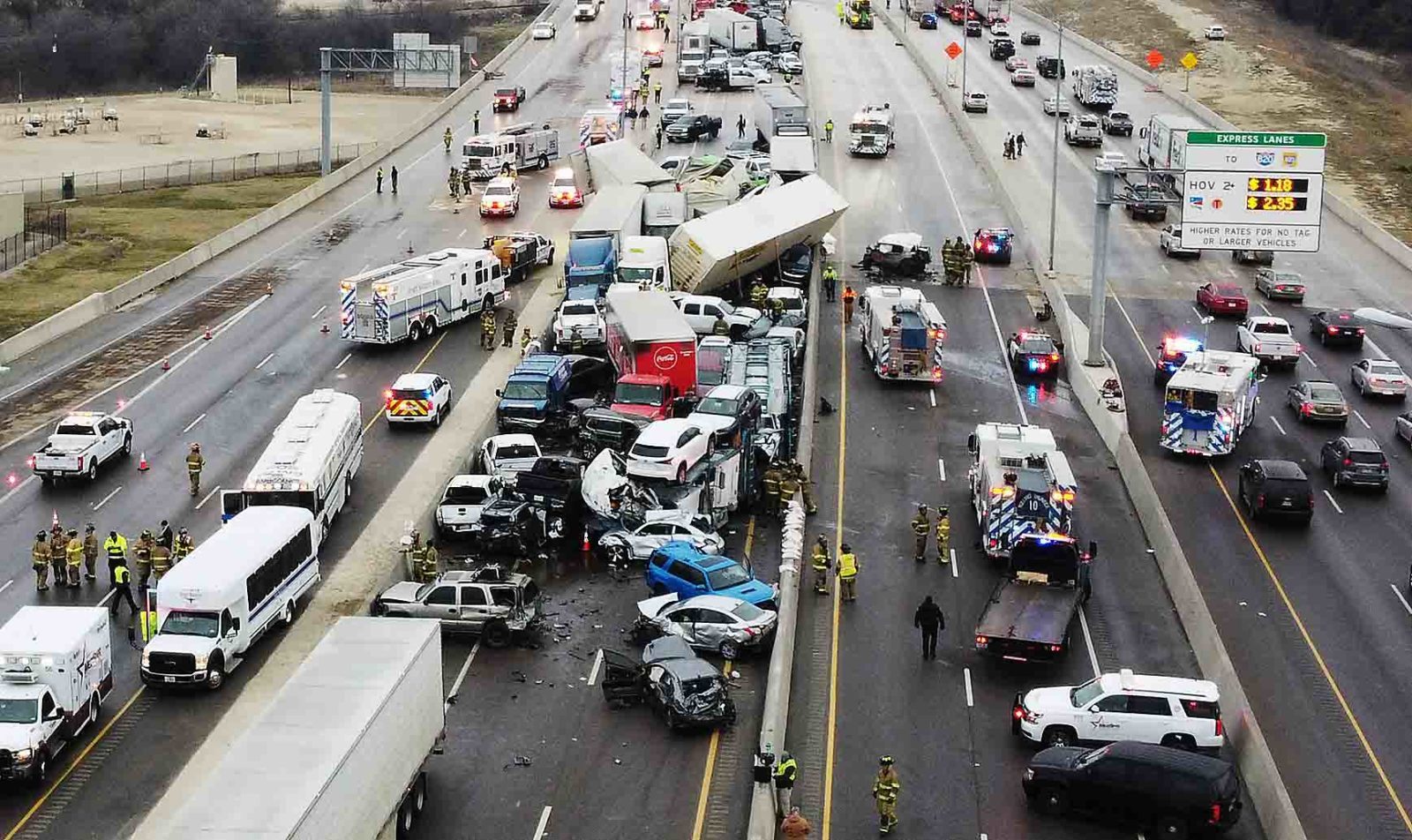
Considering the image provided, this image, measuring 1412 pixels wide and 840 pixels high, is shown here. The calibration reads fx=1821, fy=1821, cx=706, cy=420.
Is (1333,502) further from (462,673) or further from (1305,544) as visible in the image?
(462,673)

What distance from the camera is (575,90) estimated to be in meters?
119

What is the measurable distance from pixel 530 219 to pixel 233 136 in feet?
157

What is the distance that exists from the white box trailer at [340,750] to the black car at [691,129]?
71.7 metres

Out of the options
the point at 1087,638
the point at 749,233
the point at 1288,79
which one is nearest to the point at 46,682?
the point at 1087,638

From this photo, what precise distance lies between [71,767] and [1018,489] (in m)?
22.3

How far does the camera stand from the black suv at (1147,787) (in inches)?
1210

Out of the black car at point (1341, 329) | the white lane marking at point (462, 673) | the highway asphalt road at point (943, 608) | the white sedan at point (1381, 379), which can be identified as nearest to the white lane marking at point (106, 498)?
the white lane marking at point (462, 673)

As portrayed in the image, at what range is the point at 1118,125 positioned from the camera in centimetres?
10562

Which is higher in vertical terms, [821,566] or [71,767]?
[821,566]

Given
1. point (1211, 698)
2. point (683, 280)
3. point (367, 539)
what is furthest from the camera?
point (683, 280)

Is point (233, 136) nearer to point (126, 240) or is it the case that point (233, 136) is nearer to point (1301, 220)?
point (126, 240)

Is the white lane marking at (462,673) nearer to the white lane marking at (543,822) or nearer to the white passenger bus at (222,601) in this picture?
the white passenger bus at (222,601)

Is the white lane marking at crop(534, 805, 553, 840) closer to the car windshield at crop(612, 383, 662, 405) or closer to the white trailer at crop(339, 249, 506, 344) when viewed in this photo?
the car windshield at crop(612, 383, 662, 405)

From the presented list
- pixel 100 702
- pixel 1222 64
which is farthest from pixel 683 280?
pixel 1222 64
